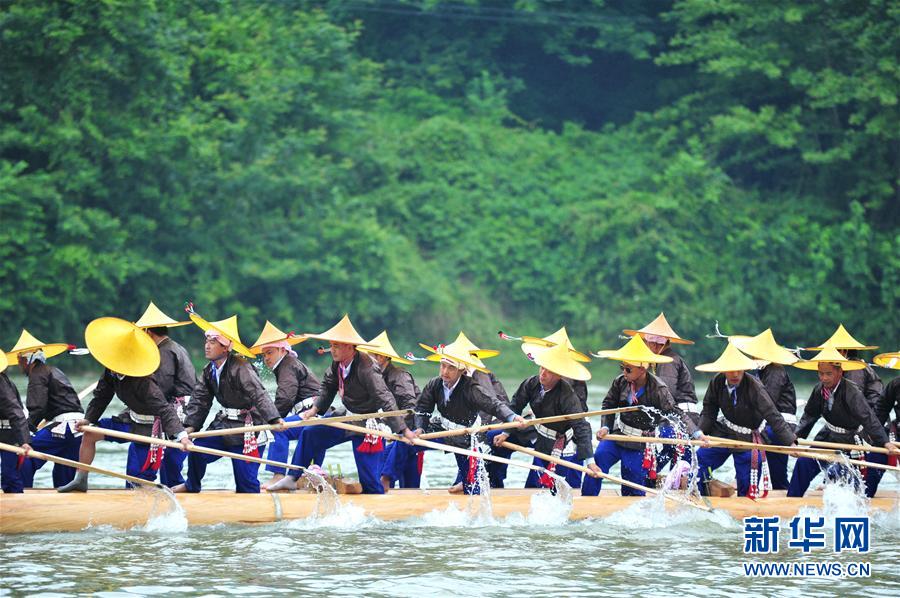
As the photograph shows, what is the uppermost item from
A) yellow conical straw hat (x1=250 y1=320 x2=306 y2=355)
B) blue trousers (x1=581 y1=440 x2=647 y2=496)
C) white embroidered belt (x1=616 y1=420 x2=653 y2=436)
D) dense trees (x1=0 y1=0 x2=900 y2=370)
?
dense trees (x1=0 y1=0 x2=900 y2=370)

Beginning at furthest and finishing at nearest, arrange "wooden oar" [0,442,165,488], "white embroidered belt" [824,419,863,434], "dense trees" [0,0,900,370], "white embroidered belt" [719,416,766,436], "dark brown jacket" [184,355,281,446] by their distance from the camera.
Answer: "dense trees" [0,0,900,370], "white embroidered belt" [824,419,863,434], "white embroidered belt" [719,416,766,436], "dark brown jacket" [184,355,281,446], "wooden oar" [0,442,165,488]

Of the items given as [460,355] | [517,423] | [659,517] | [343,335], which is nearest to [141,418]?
[343,335]

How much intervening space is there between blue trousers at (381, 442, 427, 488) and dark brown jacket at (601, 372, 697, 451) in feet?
6.53

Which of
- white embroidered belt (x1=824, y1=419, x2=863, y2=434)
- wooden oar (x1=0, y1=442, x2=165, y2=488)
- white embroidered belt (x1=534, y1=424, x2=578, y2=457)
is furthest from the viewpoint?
white embroidered belt (x1=824, y1=419, x2=863, y2=434)

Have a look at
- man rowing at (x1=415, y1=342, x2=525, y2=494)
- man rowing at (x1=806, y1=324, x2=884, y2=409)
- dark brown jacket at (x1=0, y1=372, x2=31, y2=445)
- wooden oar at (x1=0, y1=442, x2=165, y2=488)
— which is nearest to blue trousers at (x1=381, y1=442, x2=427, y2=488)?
man rowing at (x1=415, y1=342, x2=525, y2=494)

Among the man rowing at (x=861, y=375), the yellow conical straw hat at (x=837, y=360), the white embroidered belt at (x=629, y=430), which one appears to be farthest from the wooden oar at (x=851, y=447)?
the white embroidered belt at (x=629, y=430)

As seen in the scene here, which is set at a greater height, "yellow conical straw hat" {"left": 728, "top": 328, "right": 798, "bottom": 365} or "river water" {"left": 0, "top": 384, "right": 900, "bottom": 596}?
"yellow conical straw hat" {"left": 728, "top": 328, "right": 798, "bottom": 365}

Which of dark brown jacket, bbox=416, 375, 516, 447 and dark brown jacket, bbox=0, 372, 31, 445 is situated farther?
dark brown jacket, bbox=416, 375, 516, 447

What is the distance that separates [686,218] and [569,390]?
73.0 ft

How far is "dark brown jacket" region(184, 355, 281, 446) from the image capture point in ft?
40.7

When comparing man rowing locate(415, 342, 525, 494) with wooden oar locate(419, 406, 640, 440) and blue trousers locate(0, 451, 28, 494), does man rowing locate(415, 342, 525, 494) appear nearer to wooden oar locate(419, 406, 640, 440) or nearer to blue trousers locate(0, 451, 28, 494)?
wooden oar locate(419, 406, 640, 440)

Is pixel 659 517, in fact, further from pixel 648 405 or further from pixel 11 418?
pixel 11 418

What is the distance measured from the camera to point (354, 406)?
13.1 metres

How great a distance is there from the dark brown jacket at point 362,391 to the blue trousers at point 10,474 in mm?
2717
